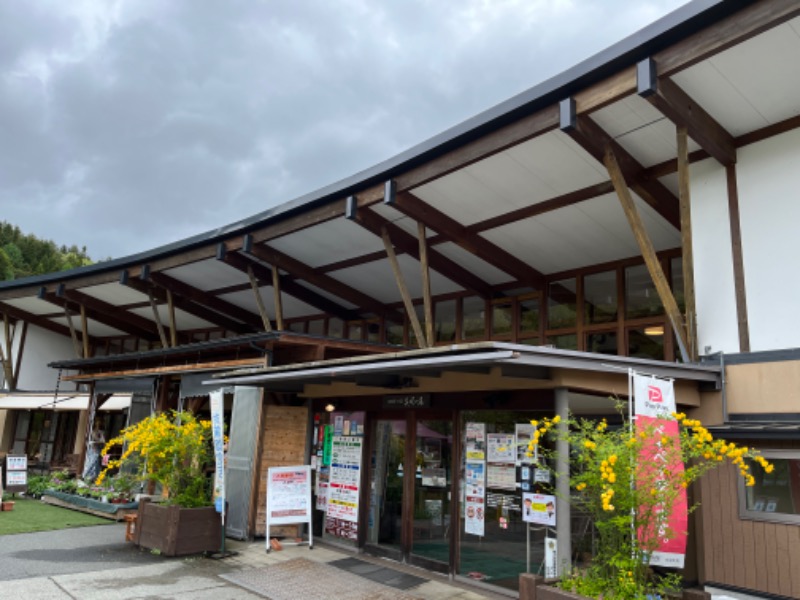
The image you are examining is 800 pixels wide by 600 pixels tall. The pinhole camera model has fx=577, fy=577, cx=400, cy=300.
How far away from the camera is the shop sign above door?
748 cm

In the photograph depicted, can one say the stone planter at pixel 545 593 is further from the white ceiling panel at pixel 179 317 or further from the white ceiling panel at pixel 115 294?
the white ceiling panel at pixel 179 317

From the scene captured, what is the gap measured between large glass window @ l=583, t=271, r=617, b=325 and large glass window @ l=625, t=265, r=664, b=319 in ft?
0.73

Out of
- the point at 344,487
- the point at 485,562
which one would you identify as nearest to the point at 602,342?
the point at 485,562

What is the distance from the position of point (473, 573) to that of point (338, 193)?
562 centimetres

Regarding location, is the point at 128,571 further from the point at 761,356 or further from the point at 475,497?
the point at 761,356

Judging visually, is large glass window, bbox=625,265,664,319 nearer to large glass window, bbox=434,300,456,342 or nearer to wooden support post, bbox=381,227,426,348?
wooden support post, bbox=381,227,426,348

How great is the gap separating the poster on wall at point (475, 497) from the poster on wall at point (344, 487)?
2.03m

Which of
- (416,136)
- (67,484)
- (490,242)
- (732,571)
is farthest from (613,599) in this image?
(416,136)

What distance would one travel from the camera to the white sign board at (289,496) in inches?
329

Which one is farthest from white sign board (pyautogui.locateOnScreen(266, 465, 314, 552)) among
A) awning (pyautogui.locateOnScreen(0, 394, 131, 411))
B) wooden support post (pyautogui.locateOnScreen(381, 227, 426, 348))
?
awning (pyautogui.locateOnScreen(0, 394, 131, 411))

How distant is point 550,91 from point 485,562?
525cm

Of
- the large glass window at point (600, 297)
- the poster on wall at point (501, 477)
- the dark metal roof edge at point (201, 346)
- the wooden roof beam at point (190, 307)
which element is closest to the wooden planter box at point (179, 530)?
the dark metal roof edge at point (201, 346)

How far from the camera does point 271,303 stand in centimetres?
1396

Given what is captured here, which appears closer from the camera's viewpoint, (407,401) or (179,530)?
(179,530)
